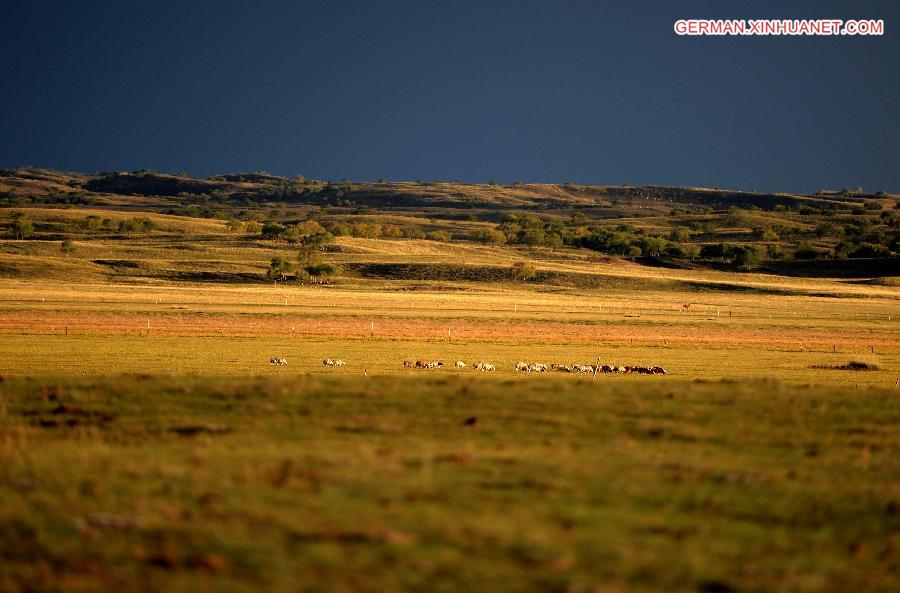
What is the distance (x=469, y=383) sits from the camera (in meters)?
17.5

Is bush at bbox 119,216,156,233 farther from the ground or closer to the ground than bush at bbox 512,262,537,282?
farther from the ground

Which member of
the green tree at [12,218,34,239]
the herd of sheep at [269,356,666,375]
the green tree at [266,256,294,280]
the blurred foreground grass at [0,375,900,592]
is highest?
the blurred foreground grass at [0,375,900,592]

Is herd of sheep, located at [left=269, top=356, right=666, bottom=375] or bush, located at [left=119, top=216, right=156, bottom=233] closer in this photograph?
herd of sheep, located at [left=269, top=356, right=666, bottom=375]

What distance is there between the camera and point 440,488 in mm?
10594

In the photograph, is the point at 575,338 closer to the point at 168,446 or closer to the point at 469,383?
the point at 469,383

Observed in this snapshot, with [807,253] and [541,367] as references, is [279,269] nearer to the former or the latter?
[541,367]

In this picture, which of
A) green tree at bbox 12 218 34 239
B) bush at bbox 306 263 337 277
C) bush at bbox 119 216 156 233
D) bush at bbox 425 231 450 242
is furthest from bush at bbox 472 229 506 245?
green tree at bbox 12 218 34 239

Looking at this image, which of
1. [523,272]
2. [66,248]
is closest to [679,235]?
[523,272]

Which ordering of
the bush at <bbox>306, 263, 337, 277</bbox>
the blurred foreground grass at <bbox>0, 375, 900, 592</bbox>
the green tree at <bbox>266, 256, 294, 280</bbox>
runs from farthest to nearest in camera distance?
the bush at <bbox>306, 263, 337, 277</bbox>, the green tree at <bbox>266, 256, 294, 280</bbox>, the blurred foreground grass at <bbox>0, 375, 900, 592</bbox>

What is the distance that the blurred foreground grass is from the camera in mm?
8336

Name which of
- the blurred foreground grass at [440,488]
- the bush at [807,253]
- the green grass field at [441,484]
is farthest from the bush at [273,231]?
the blurred foreground grass at [440,488]

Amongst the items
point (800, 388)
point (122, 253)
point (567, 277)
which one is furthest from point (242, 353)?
point (122, 253)

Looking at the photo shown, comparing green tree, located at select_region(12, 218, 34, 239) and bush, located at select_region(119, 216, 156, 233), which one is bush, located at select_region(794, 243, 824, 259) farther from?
green tree, located at select_region(12, 218, 34, 239)

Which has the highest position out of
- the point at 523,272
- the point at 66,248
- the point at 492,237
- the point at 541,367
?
the point at 492,237
